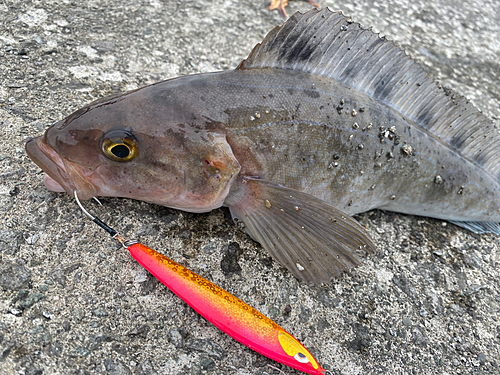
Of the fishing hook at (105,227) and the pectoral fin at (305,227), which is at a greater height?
the pectoral fin at (305,227)

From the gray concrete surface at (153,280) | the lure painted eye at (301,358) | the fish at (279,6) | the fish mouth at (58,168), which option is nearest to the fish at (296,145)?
the fish mouth at (58,168)

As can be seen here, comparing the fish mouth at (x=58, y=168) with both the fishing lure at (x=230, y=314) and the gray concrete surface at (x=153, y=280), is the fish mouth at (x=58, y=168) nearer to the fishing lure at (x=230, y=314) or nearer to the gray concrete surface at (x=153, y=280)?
the gray concrete surface at (x=153, y=280)

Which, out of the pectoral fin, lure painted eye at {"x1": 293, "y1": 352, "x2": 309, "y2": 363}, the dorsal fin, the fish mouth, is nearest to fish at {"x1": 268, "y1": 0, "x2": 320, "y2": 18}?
the dorsal fin

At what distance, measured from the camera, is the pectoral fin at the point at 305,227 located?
7.54 feet

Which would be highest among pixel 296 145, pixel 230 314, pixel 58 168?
pixel 296 145

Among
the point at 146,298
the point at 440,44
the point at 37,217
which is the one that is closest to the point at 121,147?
the point at 37,217

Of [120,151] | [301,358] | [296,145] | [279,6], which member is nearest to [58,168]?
[120,151]

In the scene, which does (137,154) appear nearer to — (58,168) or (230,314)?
(58,168)

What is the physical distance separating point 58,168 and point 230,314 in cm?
119

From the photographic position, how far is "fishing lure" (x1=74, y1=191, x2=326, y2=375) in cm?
186

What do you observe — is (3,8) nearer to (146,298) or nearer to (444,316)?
(146,298)

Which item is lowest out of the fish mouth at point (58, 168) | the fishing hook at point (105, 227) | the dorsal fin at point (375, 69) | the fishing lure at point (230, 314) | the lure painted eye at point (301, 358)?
the fishing hook at point (105, 227)

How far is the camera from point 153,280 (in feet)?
6.89

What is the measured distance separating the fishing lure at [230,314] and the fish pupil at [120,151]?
1.65 feet
